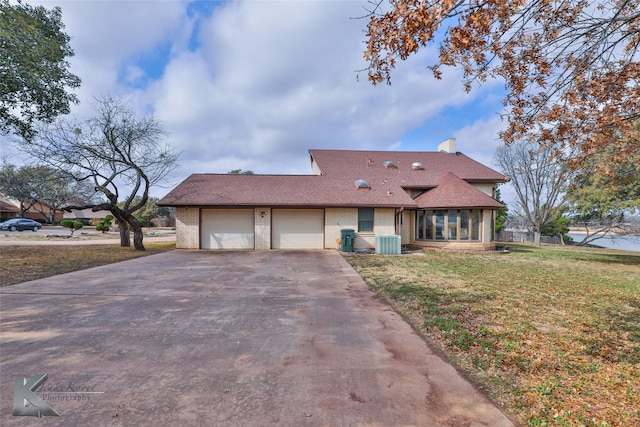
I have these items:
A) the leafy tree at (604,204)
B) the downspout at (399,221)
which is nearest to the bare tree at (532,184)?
the leafy tree at (604,204)

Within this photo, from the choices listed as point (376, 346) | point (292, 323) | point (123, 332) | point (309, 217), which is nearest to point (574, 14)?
point (376, 346)

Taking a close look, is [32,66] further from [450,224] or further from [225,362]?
[450,224]

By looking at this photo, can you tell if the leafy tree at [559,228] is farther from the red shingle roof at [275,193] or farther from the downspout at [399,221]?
the red shingle roof at [275,193]

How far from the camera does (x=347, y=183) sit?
61.5 feet

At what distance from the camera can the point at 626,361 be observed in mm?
3691

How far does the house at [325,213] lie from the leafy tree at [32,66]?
6.04m

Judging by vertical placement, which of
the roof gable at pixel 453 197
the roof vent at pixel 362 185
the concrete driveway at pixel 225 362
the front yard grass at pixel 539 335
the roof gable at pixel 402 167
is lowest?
the front yard grass at pixel 539 335

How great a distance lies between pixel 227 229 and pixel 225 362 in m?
13.8

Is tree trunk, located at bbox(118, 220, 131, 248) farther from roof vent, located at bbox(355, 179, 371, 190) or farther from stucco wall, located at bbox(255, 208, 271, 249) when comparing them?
roof vent, located at bbox(355, 179, 371, 190)

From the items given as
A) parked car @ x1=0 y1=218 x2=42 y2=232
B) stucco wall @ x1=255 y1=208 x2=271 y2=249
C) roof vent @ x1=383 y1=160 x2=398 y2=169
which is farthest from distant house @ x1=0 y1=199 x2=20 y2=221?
roof vent @ x1=383 y1=160 x2=398 y2=169

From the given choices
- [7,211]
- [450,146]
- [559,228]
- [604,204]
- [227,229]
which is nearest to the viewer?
[227,229]

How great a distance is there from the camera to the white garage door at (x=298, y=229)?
16.9m

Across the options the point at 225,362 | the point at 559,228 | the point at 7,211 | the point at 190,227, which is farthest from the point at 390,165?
the point at 7,211

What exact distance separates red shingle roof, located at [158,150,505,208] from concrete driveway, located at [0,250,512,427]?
32.7 ft
